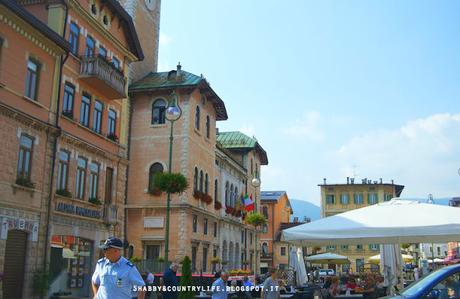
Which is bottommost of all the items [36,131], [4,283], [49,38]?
[4,283]

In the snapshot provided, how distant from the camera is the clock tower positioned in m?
36.8

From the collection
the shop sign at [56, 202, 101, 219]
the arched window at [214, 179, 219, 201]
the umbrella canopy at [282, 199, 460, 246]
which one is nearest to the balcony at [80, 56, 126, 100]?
the shop sign at [56, 202, 101, 219]

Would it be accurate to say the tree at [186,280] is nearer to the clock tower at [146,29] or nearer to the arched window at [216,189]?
the clock tower at [146,29]

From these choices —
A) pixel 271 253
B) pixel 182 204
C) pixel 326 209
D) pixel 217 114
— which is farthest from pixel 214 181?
pixel 326 209

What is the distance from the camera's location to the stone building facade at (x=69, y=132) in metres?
19.6

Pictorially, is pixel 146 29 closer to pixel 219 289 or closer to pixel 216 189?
pixel 216 189

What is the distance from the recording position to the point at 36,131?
20.3 metres

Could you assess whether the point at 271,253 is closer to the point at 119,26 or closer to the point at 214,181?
the point at 214,181

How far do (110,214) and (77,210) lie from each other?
2863mm

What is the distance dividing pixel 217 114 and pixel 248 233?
1595 centimetres

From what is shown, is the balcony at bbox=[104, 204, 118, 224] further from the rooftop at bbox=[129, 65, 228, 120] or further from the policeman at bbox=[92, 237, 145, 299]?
the policeman at bbox=[92, 237, 145, 299]

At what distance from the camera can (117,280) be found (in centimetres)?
627

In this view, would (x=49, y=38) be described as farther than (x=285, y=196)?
No

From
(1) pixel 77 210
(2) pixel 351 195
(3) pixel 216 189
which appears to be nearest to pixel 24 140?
(1) pixel 77 210
